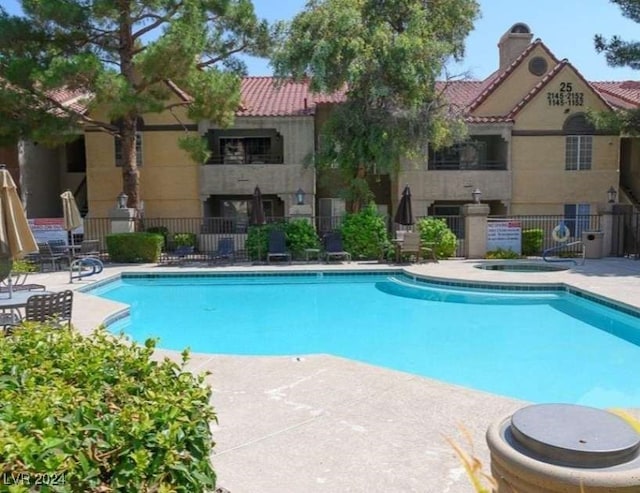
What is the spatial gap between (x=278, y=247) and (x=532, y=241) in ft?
33.9

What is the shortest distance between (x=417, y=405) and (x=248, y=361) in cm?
263

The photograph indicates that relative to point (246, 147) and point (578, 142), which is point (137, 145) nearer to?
point (246, 147)

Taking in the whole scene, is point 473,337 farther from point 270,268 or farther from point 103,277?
point 103,277

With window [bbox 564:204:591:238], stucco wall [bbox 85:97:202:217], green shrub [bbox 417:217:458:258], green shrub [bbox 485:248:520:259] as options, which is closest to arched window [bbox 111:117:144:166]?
stucco wall [bbox 85:97:202:217]

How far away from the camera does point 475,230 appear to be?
21.2m

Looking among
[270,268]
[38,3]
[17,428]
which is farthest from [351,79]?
[17,428]

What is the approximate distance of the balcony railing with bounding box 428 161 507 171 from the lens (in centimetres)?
2685

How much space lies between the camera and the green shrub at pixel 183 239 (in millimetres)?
24156

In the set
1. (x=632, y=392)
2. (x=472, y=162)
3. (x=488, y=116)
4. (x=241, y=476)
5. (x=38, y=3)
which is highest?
(x=38, y=3)

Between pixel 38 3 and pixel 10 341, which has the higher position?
pixel 38 3

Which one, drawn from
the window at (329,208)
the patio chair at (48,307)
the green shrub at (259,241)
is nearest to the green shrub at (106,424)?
the patio chair at (48,307)

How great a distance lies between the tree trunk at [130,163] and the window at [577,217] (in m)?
18.3

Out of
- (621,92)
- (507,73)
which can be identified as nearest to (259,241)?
(507,73)

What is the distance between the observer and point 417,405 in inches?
225
